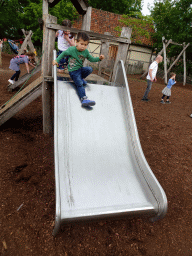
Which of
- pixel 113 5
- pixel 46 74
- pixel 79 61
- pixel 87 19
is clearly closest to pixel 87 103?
pixel 79 61

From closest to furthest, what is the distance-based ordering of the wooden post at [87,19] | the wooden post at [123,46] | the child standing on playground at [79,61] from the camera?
the child standing on playground at [79,61] → the wooden post at [123,46] → the wooden post at [87,19]

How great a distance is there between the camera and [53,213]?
2.26 meters

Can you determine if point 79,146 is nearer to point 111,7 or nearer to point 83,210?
point 83,210

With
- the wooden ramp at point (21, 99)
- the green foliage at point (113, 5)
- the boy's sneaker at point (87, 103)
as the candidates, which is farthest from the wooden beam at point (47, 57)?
the green foliage at point (113, 5)

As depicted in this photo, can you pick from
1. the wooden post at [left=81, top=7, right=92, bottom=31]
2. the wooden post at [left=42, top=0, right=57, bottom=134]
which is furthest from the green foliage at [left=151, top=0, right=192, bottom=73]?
the wooden post at [left=42, top=0, right=57, bottom=134]

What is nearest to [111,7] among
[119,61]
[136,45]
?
[136,45]

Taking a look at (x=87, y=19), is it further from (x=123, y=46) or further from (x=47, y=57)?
(x=47, y=57)

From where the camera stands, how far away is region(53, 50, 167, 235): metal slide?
1859 mm

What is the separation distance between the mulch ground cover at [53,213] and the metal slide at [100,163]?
0.30 metres

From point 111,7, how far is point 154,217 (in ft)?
98.1

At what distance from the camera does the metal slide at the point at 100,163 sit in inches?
73.2

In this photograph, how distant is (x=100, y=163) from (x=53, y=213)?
0.85 metres

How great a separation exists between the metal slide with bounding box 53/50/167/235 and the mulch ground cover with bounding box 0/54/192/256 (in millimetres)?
300

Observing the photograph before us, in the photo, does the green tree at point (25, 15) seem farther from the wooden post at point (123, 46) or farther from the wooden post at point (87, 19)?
the wooden post at point (123, 46)
